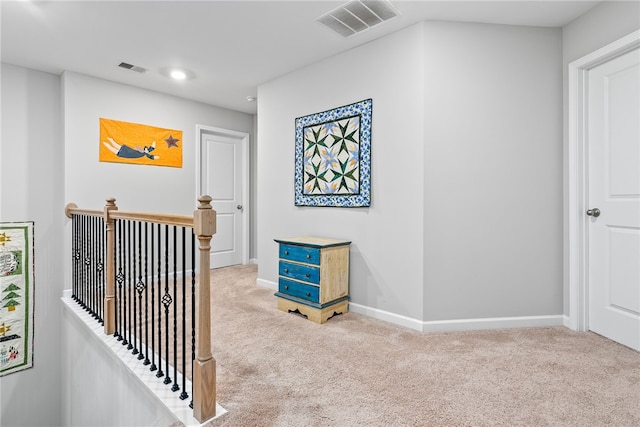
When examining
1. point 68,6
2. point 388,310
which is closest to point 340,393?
point 388,310

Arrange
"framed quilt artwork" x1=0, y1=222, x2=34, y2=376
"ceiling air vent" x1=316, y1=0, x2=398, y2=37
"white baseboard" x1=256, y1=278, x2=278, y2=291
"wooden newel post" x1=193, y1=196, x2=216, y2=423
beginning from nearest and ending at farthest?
"wooden newel post" x1=193, y1=196, x2=216, y2=423
"ceiling air vent" x1=316, y1=0, x2=398, y2=37
"framed quilt artwork" x1=0, y1=222, x2=34, y2=376
"white baseboard" x1=256, y1=278, x2=278, y2=291

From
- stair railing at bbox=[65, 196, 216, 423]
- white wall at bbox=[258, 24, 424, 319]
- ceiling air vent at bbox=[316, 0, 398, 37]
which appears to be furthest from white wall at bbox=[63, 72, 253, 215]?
ceiling air vent at bbox=[316, 0, 398, 37]

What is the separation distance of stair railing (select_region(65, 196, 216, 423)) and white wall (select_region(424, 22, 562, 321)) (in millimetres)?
1656

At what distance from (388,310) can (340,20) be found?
227 centimetres

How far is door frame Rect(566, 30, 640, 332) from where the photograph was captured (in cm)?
249

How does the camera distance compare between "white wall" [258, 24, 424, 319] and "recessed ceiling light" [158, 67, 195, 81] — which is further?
"recessed ceiling light" [158, 67, 195, 81]

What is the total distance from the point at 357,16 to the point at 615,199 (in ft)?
7.24

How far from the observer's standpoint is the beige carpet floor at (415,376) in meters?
1.54

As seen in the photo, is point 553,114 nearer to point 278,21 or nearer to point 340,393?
point 278,21

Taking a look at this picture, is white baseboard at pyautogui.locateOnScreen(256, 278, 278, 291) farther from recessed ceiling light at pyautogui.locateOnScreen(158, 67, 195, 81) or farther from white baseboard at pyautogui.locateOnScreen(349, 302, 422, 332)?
recessed ceiling light at pyautogui.locateOnScreen(158, 67, 195, 81)

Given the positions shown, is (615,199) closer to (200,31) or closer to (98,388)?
(200,31)

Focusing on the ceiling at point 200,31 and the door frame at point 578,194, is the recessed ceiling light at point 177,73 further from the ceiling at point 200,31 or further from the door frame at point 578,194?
the door frame at point 578,194

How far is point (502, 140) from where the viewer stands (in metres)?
2.58

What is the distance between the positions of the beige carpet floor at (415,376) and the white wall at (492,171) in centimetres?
33
